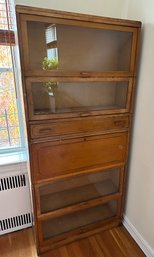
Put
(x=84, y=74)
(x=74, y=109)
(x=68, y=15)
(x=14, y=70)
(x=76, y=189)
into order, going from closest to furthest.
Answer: (x=68, y=15) → (x=84, y=74) → (x=74, y=109) → (x=14, y=70) → (x=76, y=189)

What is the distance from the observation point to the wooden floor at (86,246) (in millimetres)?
1482

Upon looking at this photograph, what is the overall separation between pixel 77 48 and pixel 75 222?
1.51 meters

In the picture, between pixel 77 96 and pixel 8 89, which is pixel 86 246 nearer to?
pixel 77 96

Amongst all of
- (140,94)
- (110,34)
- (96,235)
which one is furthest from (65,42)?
(96,235)

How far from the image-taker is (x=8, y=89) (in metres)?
1.57

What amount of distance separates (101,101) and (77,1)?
802mm

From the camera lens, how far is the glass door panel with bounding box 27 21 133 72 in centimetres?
112

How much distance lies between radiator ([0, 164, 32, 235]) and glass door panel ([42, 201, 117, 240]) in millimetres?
269

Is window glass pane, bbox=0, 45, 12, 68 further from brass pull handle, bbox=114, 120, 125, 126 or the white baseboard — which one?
the white baseboard

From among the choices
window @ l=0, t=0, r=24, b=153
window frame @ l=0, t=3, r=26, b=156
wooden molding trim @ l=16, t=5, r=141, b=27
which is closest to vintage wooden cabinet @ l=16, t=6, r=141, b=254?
wooden molding trim @ l=16, t=5, r=141, b=27

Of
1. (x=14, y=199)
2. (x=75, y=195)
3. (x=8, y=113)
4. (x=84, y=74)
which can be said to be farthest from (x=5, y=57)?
(x=75, y=195)

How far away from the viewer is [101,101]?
1447 mm

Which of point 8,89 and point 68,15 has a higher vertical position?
point 68,15

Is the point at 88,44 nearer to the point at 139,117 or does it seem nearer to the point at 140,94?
the point at 140,94
